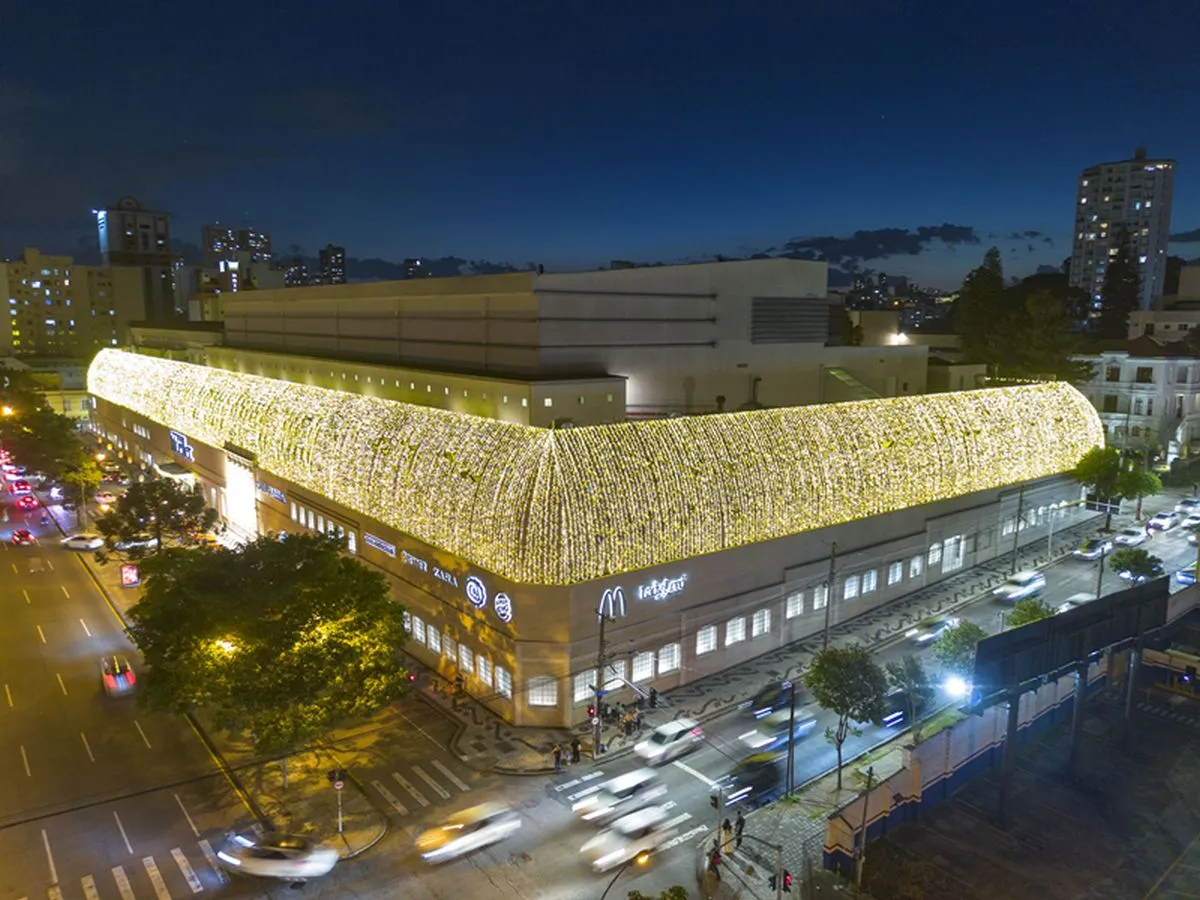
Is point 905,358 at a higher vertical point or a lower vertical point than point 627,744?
higher

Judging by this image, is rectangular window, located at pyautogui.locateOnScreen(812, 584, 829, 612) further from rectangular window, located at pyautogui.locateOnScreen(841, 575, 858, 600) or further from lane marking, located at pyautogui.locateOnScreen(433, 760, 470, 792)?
lane marking, located at pyautogui.locateOnScreen(433, 760, 470, 792)

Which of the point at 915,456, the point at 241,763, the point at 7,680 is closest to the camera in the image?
the point at 241,763

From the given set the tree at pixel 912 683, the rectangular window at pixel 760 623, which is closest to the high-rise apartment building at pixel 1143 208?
the rectangular window at pixel 760 623

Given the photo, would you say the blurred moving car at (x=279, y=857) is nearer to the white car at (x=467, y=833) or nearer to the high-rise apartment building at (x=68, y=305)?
the white car at (x=467, y=833)

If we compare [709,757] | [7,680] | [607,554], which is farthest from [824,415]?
[7,680]

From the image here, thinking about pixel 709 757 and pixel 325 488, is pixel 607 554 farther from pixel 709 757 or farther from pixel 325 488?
pixel 325 488

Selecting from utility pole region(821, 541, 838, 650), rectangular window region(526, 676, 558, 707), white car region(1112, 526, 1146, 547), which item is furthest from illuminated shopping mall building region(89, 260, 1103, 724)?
white car region(1112, 526, 1146, 547)

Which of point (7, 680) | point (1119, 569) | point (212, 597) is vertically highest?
point (212, 597)

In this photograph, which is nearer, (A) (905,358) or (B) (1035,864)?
(B) (1035,864)

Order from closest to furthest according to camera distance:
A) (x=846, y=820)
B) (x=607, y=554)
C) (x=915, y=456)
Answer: (x=846, y=820) < (x=607, y=554) < (x=915, y=456)
